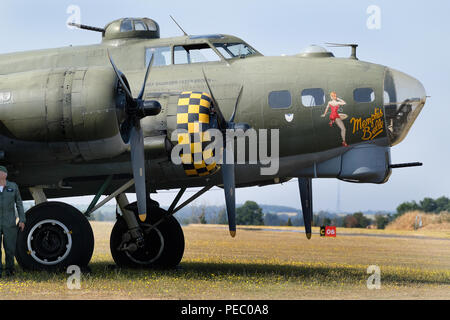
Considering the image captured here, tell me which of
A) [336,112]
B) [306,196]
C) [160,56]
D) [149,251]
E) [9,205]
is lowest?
[149,251]

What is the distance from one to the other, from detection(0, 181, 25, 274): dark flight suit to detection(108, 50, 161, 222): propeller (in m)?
2.46

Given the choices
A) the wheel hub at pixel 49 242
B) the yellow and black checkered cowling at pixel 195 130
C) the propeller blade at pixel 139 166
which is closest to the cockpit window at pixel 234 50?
the yellow and black checkered cowling at pixel 195 130

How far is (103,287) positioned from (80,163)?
3.63 metres

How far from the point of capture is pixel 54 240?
1438 centimetres

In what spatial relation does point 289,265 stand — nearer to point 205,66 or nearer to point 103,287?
point 205,66

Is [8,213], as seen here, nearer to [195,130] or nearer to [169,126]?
[169,126]

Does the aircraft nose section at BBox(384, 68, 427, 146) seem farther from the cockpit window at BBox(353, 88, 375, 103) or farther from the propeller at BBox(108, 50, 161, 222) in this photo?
the propeller at BBox(108, 50, 161, 222)

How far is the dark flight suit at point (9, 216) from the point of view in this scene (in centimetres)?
1336

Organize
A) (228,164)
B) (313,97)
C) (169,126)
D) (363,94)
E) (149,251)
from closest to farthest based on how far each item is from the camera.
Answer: (228,164)
(169,126)
(363,94)
(313,97)
(149,251)

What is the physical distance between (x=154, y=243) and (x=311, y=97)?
5.53m

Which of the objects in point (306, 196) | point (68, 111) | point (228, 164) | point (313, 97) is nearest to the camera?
point (68, 111)

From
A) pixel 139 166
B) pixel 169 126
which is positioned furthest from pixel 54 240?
pixel 169 126

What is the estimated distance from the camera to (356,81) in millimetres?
14875

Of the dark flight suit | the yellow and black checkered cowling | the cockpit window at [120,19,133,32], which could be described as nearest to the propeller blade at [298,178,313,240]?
the yellow and black checkered cowling
